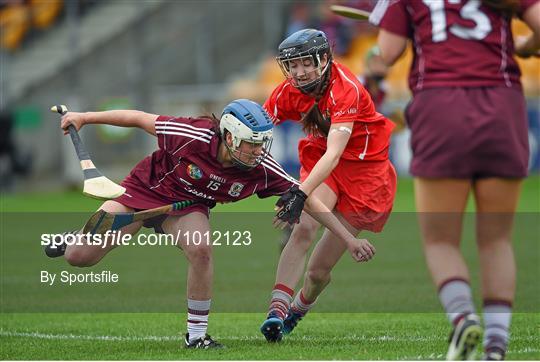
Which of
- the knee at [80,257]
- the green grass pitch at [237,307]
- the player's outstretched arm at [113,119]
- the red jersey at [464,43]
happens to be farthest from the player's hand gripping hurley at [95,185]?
Result: the red jersey at [464,43]

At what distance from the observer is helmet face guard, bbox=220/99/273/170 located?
6.16 m

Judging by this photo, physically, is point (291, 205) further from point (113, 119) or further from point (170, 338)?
point (170, 338)

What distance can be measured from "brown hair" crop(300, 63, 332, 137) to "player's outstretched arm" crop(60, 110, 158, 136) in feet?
3.20

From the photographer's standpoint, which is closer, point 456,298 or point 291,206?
point 456,298

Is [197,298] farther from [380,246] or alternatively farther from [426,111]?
[380,246]

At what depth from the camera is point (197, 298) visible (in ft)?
21.1

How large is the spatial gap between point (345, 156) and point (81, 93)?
15800 mm

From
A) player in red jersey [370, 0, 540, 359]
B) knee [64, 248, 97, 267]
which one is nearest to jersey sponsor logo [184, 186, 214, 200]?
knee [64, 248, 97, 267]

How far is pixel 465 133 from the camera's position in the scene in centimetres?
464

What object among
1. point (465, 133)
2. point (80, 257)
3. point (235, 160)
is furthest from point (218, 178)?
point (465, 133)

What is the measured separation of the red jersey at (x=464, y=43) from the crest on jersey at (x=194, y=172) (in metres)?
2.06

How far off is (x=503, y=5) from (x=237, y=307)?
14.5ft

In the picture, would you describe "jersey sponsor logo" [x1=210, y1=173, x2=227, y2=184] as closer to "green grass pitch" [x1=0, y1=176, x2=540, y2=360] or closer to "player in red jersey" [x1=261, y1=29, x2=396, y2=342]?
"player in red jersey" [x1=261, y1=29, x2=396, y2=342]

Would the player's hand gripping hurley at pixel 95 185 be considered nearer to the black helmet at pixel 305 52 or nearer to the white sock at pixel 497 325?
the black helmet at pixel 305 52
